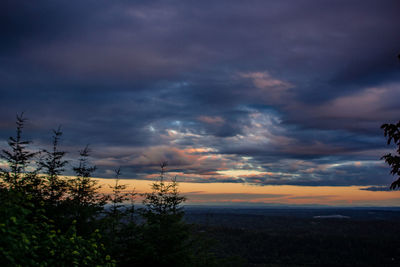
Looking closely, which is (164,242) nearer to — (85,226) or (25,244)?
(85,226)

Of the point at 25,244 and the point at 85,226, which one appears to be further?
the point at 85,226

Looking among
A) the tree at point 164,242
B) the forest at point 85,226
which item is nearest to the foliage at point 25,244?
the forest at point 85,226

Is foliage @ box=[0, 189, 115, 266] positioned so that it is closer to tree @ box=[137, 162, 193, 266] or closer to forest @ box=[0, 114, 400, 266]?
forest @ box=[0, 114, 400, 266]

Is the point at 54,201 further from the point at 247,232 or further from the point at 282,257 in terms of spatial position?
the point at 247,232

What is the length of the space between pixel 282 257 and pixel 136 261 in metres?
68.3

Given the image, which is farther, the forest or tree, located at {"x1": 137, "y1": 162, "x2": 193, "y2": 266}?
tree, located at {"x1": 137, "y1": 162, "x2": 193, "y2": 266}

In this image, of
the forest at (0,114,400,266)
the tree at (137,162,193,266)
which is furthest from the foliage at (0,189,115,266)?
the tree at (137,162,193,266)

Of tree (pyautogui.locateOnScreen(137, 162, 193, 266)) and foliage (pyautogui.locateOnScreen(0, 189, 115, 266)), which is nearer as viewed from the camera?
foliage (pyautogui.locateOnScreen(0, 189, 115, 266))

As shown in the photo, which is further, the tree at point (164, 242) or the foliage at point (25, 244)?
the tree at point (164, 242)

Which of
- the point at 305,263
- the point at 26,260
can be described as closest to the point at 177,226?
the point at 26,260

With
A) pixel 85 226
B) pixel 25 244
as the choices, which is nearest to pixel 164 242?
pixel 85 226

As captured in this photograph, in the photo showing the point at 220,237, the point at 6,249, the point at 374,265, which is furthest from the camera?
the point at 220,237

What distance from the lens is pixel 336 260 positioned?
72375 mm

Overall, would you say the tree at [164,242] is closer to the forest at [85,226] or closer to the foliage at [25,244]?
the forest at [85,226]
